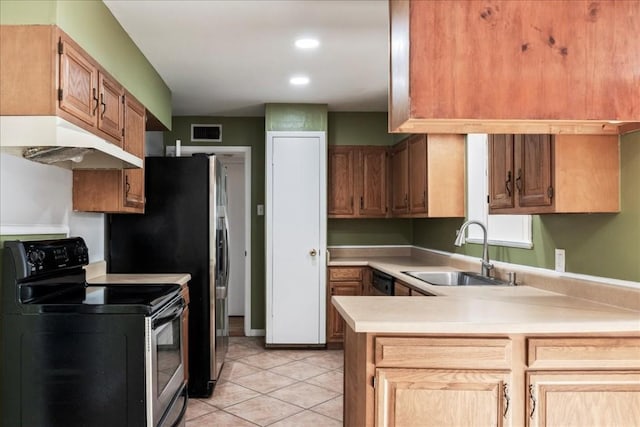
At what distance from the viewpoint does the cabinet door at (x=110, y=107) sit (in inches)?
102

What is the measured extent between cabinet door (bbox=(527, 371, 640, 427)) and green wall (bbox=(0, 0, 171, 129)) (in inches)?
95.0

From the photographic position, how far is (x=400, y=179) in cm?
482

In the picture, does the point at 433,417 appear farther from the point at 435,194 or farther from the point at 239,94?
the point at 239,94

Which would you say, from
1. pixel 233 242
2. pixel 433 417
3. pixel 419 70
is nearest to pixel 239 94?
pixel 233 242

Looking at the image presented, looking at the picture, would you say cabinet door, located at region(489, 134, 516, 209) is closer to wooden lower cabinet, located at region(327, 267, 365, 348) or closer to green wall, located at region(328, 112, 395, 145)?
wooden lower cabinet, located at region(327, 267, 365, 348)

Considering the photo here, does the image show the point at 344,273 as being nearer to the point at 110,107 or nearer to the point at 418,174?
the point at 418,174

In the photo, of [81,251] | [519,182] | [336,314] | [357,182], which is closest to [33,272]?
[81,251]

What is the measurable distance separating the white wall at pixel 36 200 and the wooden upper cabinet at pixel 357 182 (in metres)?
2.61

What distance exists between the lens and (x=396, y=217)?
5070 mm

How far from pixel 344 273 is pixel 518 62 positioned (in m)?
3.45

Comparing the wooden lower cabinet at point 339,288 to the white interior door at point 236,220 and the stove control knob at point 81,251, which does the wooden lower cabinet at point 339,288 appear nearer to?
the white interior door at point 236,220

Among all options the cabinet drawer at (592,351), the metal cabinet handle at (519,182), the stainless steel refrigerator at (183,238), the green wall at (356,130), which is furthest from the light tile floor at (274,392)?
the green wall at (356,130)

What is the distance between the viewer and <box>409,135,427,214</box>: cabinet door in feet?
13.4

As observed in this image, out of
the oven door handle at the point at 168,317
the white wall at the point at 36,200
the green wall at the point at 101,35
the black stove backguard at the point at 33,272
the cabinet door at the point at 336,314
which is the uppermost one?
the green wall at the point at 101,35
